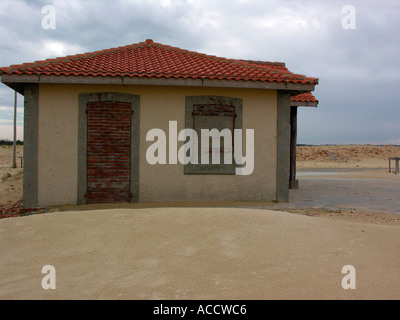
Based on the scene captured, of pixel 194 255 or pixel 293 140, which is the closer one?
pixel 194 255

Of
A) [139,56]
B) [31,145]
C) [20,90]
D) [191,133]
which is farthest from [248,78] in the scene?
[20,90]

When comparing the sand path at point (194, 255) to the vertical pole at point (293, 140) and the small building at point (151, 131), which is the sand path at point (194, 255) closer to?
the small building at point (151, 131)

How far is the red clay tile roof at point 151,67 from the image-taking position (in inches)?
321

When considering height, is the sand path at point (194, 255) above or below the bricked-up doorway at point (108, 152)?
below

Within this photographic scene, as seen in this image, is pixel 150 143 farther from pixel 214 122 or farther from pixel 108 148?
pixel 214 122

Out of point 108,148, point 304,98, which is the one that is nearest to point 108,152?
point 108,148

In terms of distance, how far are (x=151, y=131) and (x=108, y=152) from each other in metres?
1.27

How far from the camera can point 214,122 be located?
9.02 m

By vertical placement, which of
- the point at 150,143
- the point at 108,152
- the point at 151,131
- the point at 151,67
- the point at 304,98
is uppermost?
the point at 151,67

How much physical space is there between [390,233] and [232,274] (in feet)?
11.5

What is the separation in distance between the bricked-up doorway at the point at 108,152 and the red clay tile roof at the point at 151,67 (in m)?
0.99

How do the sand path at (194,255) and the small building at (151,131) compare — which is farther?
the small building at (151,131)

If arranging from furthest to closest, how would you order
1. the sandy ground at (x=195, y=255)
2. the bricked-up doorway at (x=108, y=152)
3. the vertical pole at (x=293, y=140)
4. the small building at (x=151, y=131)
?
the vertical pole at (x=293, y=140), the bricked-up doorway at (x=108, y=152), the small building at (x=151, y=131), the sandy ground at (x=195, y=255)

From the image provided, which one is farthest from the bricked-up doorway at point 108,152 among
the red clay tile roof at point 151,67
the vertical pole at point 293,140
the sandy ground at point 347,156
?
the sandy ground at point 347,156
